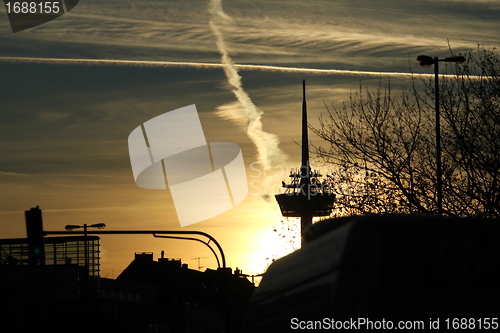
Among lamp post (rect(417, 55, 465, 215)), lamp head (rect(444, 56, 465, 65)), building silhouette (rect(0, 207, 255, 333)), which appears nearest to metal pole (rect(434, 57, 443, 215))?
lamp post (rect(417, 55, 465, 215))

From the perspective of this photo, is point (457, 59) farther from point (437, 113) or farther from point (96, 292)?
point (96, 292)

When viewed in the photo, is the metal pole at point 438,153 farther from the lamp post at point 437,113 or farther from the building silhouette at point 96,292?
the building silhouette at point 96,292

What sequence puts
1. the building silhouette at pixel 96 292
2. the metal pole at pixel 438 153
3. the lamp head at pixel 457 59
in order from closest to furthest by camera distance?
the metal pole at pixel 438 153
the lamp head at pixel 457 59
the building silhouette at pixel 96 292

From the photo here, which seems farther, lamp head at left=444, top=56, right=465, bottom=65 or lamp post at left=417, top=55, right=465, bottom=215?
lamp head at left=444, top=56, right=465, bottom=65

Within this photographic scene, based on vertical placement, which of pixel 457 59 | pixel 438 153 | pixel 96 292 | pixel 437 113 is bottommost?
pixel 96 292

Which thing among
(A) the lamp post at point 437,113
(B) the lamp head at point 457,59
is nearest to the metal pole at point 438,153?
(A) the lamp post at point 437,113

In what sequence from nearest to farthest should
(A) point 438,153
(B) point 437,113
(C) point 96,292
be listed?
1. (A) point 438,153
2. (B) point 437,113
3. (C) point 96,292

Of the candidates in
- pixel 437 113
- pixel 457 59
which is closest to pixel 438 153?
pixel 437 113

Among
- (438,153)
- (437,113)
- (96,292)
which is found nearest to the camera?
(438,153)

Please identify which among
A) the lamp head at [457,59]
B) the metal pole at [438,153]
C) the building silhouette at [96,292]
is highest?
the lamp head at [457,59]

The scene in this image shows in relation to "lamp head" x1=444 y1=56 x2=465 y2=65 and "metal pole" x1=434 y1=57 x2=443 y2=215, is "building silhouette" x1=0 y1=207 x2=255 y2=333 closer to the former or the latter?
"metal pole" x1=434 y1=57 x2=443 y2=215

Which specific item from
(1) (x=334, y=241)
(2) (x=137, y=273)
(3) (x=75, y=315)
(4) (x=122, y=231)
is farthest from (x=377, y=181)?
(2) (x=137, y=273)

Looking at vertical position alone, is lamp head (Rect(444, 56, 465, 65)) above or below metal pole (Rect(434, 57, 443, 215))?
above

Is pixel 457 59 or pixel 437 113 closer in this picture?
pixel 437 113
